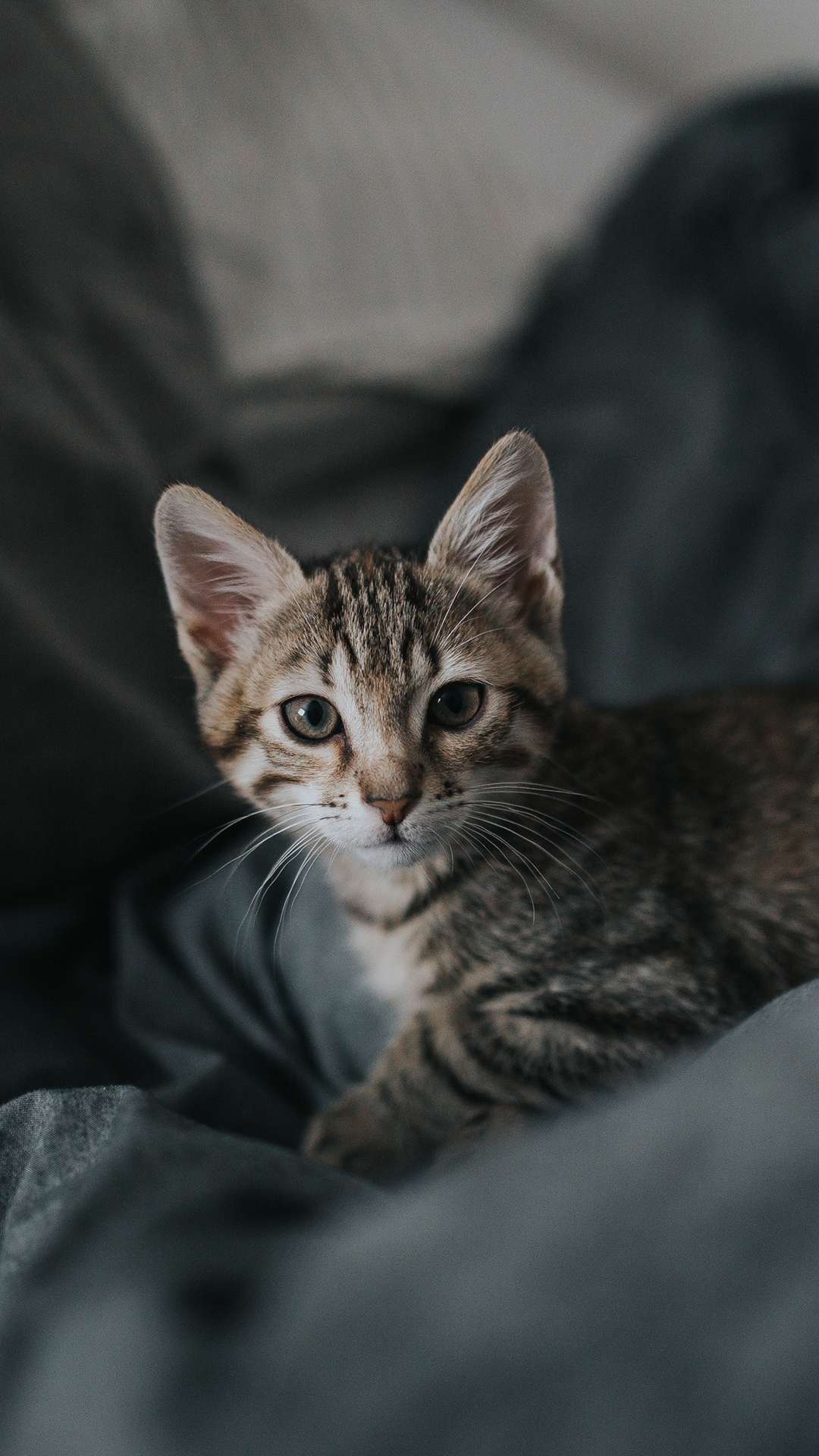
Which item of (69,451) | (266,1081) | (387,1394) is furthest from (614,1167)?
(69,451)

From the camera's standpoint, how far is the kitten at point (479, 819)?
2.34ft

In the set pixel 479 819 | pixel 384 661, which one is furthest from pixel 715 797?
pixel 384 661

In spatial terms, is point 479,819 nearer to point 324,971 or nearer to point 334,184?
point 324,971

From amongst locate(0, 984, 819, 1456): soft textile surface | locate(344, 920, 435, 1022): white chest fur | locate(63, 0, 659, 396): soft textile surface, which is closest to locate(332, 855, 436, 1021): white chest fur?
locate(344, 920, 435, 1022): white chest fur

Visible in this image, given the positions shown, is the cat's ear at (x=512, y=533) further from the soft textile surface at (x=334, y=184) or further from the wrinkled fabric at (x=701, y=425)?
the soft textile surface at (x=334, y=184)

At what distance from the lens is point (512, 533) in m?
0.77

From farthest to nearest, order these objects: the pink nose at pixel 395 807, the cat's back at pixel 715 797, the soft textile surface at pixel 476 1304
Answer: the cat's back at pixel 715 797, the pink nose at pixel 395 807, the soft textile surface at pixel 476 1304

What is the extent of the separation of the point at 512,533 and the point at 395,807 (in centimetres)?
26

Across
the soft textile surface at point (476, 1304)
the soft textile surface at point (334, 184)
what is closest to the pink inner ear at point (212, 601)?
the soft textile surface at point (476, 1304)

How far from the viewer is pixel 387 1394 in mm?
329

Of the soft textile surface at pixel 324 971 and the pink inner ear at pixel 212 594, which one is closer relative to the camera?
the soft textile surface at pixel 324 971

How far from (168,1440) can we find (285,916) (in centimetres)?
69

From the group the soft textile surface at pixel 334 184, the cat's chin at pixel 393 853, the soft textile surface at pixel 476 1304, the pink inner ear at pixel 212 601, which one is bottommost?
the soft textile surface at pixel 476 1304

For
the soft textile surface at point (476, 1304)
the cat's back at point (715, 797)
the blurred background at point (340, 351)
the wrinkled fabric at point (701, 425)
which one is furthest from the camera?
the wrinkled fabric at point (701, 425)
